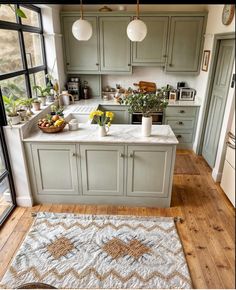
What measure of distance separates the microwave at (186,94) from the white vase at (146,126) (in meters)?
1.98

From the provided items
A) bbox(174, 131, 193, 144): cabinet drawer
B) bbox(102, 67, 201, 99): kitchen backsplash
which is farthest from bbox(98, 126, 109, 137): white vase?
bbox(102, 67, 201, 99): kitchen backsplash

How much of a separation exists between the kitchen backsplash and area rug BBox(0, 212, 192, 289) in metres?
2.68

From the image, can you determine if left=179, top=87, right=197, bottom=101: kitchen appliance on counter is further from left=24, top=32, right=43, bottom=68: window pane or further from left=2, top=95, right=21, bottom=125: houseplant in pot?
left=2, top=95, right=21, bottom=125: houseplant in pot

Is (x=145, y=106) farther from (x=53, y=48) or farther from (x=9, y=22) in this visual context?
(x=53, y=48)

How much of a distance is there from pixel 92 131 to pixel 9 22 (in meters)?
1.50

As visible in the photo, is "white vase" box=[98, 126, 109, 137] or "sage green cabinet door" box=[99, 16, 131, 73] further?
"sage green cabinet door" box=[99, 16, 131, 73]

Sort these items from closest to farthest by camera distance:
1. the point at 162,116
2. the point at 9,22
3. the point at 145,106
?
1. the point at 145,106
2. the point at 9,22
3. the point at 162,116

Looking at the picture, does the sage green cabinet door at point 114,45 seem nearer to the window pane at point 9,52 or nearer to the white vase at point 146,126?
the window pane at point 9,52

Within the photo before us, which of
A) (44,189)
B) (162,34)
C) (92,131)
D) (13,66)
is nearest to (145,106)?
(92,131)

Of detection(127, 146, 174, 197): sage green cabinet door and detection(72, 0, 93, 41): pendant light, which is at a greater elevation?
detection(72, 0, 93, 41): pendant light

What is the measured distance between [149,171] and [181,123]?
181 cm

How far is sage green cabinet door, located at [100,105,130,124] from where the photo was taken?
12.3 feet

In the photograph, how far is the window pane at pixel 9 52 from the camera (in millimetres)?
2293

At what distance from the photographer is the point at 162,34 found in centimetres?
347
